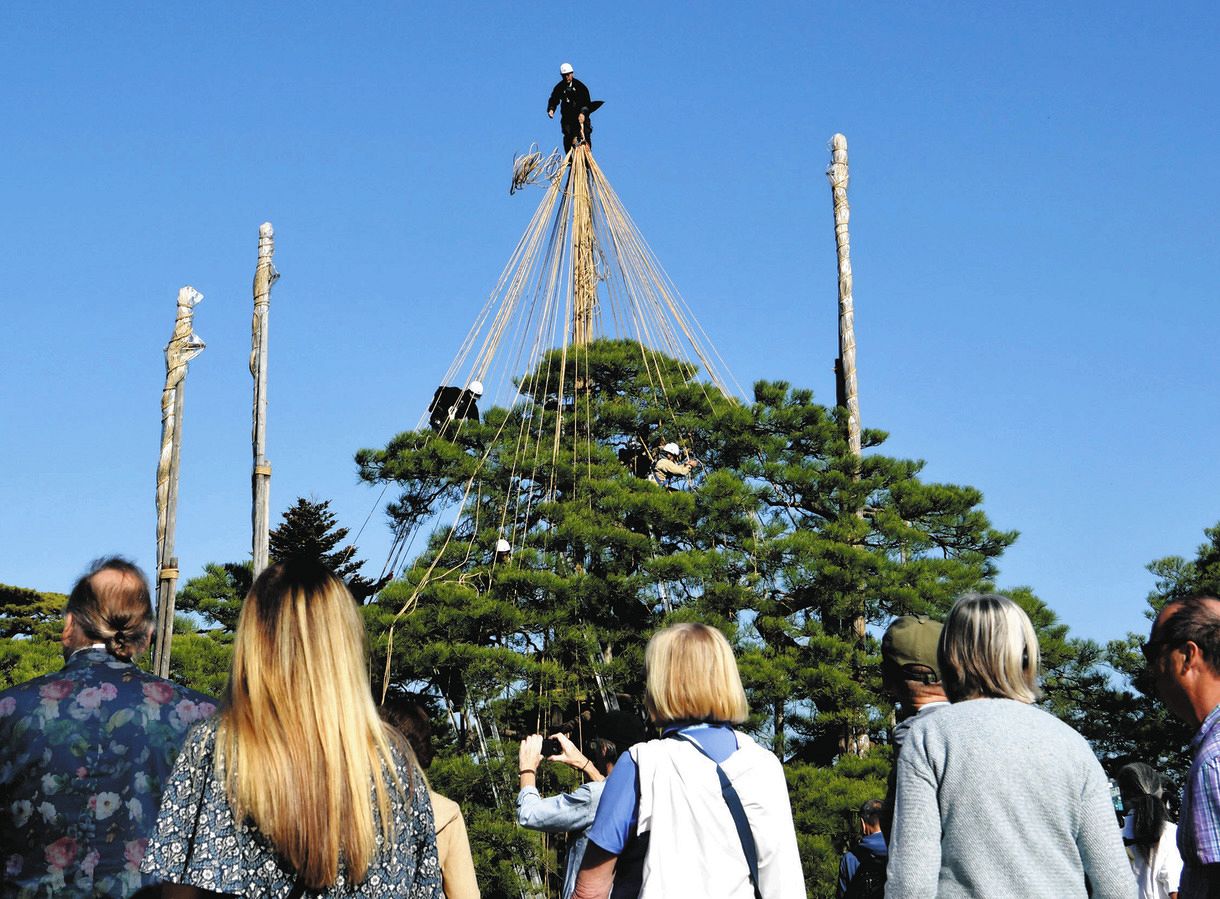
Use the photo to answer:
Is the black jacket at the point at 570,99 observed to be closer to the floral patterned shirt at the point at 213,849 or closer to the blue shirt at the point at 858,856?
the blue shirt at the point at 858,856

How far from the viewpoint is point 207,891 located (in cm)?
190

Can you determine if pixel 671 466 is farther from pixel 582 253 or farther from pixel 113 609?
pixel 113 609

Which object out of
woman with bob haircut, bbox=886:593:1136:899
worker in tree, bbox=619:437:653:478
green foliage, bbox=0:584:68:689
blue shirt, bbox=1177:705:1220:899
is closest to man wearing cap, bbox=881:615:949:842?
woman with bob haircut, bbox=886:593:1136:899

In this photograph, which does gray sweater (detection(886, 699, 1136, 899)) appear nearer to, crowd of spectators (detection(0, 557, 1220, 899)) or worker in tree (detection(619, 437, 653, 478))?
crowd of spectators (detection(0, 557, 1220, 899))

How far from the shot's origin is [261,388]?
7.41 m

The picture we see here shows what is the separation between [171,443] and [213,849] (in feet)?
19.5

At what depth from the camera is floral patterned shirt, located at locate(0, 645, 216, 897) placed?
2.59 metres

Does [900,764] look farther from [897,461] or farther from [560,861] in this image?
[897,461]

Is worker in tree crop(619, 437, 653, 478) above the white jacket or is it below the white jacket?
above

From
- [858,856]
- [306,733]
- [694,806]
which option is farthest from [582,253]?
[306,733]

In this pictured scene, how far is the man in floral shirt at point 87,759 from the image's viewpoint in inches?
102

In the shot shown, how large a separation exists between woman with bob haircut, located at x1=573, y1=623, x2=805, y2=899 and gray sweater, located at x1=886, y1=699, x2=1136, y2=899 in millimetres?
514

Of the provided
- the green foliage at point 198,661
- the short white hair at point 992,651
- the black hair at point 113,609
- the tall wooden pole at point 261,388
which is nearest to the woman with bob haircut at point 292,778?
the black hair at point 113,609

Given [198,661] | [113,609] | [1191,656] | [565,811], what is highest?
[198,661]
